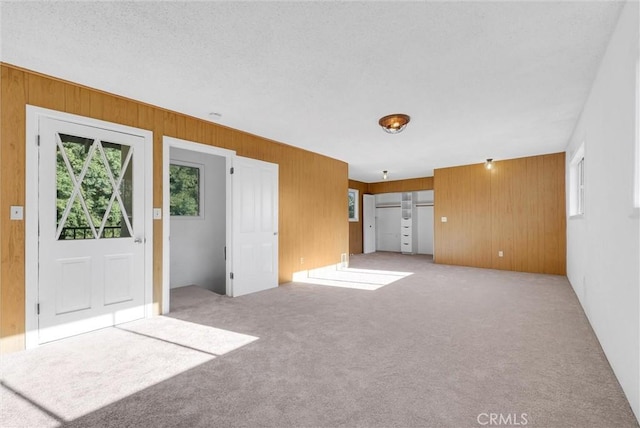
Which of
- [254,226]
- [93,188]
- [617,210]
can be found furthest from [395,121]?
[93,188]

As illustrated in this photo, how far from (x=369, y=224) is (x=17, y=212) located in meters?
9.10

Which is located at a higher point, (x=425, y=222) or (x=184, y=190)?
(x=184, y=190)

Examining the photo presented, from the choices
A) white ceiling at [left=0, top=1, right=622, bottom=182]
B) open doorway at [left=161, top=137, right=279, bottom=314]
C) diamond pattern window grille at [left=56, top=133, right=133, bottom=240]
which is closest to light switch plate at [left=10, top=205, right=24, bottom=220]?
diamond pattern window grille at [left=56, top=133, right=133, bottom=240]

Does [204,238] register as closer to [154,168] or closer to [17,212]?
[154,168]

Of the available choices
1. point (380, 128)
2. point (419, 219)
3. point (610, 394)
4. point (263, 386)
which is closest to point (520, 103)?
point (380, 128)

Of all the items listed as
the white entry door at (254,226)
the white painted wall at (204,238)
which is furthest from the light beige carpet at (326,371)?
the white painted wall at (204,238)

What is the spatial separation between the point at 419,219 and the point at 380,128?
21.5ft

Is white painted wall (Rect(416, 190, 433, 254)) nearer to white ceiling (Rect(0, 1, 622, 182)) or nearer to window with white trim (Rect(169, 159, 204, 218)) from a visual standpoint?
white ceiling (Rect(0, 1, 622, 182))

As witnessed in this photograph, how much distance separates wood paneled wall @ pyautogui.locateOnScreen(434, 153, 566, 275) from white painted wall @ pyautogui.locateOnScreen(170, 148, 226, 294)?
547 cm

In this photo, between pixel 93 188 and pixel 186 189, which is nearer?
pixel 93 188

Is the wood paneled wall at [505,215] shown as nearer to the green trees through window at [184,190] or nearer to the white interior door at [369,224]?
the white interior door at [369,224]

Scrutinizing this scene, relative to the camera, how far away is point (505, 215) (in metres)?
6.76

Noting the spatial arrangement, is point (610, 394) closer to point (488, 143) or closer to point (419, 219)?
point (488, 143)

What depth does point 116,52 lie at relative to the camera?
8.02ft
